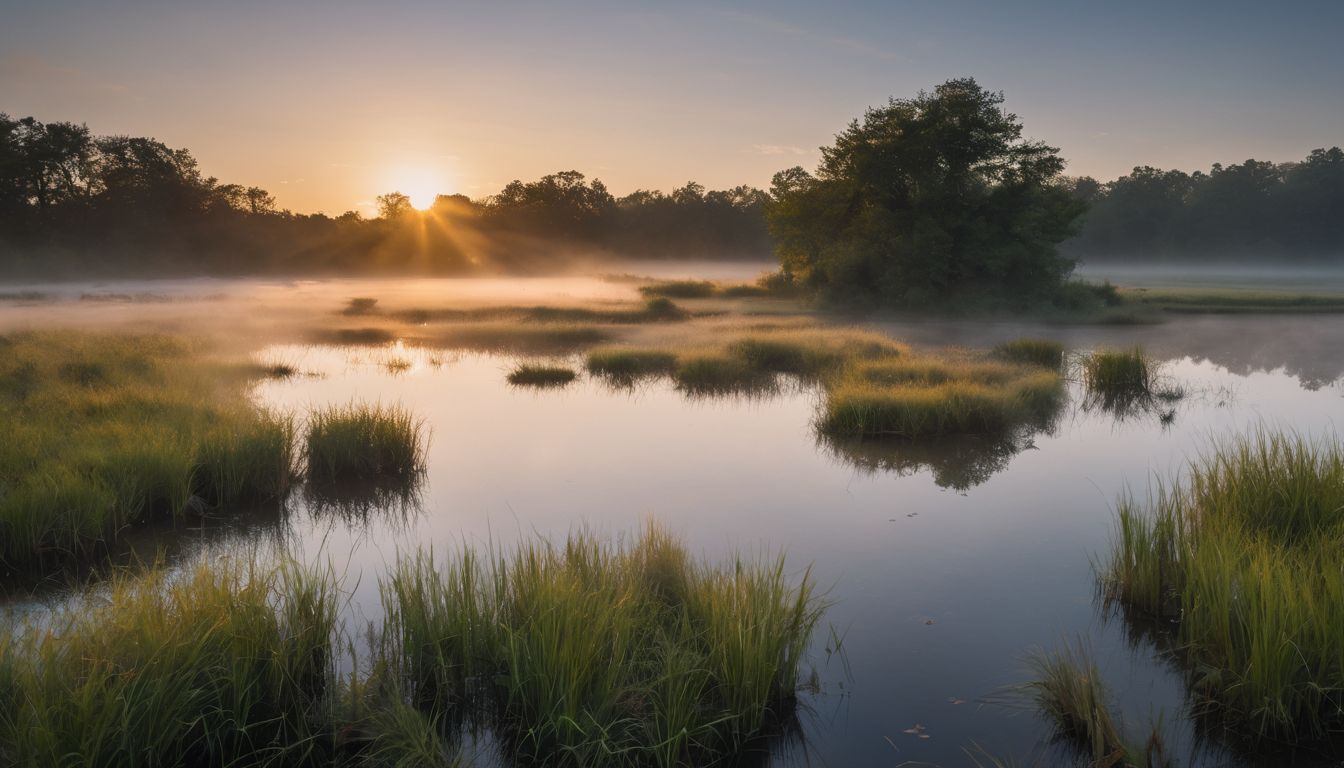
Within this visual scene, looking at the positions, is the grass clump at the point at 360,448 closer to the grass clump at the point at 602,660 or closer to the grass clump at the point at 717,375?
the grass clump at the point at 602,660

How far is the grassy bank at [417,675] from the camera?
4.03 meters

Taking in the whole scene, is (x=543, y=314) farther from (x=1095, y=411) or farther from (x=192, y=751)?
(x=192, y=751)

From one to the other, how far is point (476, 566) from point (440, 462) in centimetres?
613

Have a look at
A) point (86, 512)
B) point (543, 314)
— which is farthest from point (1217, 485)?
point (543, 314)

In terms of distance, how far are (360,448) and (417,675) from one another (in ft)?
19.8

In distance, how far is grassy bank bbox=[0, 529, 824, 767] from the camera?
13.2 feet

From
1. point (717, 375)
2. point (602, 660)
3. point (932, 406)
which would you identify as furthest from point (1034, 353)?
point (602, 660)

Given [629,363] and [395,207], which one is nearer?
[629,363]

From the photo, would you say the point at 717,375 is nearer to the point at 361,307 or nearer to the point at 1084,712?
the point at 1084,712

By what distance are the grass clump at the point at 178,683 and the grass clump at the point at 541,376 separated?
12768 millimetres

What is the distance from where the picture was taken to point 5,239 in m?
54.5

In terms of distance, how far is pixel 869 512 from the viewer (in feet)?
29.3

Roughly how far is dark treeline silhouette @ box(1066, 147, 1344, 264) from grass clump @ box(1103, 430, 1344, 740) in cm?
8581

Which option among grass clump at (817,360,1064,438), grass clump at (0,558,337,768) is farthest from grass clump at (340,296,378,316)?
grass clump at (0,558,337,768)
